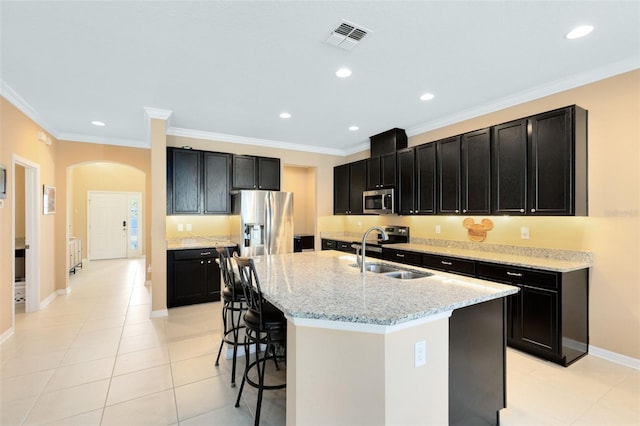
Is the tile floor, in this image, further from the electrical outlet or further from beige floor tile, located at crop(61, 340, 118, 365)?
the electrical outlet

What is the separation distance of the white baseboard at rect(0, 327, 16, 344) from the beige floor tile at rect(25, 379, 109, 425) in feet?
5.17

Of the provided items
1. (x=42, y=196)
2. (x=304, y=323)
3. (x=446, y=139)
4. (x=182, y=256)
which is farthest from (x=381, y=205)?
(x=42, y=196)

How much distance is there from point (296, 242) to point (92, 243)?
6417 millimetres

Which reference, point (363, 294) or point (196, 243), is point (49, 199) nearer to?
point (196, 243)

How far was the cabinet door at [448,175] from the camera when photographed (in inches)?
155

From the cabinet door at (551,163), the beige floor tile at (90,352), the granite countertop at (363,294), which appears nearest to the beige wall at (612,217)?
the cabinet door at (551,163)

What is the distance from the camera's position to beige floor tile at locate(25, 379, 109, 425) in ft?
6.82

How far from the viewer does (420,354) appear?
156 cm

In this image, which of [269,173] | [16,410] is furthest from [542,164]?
[16,410]

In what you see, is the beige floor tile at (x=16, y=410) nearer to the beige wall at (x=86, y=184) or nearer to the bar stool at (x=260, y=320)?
the bar stool at (x=260, y=320)

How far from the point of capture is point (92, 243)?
8836 mm

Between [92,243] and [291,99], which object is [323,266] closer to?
[291,99]

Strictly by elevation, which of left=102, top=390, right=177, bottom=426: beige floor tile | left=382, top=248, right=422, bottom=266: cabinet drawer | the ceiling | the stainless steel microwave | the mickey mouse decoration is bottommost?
left=102, top=390, right=177, bottom=426: beige floor tile

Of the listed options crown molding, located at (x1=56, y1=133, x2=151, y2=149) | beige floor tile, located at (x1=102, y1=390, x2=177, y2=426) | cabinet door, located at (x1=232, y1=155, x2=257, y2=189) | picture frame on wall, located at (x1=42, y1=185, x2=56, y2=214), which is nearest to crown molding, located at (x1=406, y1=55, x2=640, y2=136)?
cabinet door, located at (x1=232, y1=155, x2=257, y2=189)
